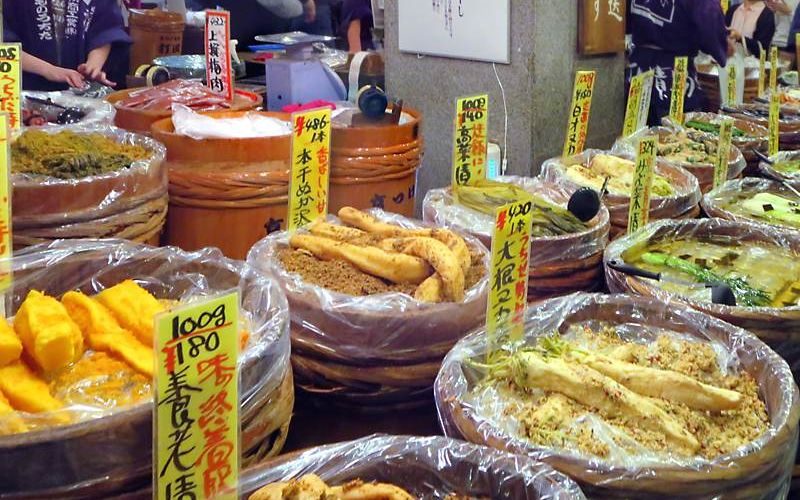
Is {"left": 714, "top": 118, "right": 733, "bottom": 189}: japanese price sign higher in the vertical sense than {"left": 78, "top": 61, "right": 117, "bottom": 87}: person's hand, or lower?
lower

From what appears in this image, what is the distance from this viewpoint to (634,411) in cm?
135

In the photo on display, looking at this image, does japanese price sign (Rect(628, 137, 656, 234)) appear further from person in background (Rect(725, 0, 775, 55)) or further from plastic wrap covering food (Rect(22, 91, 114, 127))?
person in background (Rect(725, 0, 775, 55))

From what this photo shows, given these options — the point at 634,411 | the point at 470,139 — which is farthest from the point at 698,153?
the point at 634,411

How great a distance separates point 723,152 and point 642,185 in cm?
88

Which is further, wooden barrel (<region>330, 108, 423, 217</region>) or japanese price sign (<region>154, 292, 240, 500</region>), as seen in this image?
wooden barrel (<region>330, 108, 423, 217</region>)

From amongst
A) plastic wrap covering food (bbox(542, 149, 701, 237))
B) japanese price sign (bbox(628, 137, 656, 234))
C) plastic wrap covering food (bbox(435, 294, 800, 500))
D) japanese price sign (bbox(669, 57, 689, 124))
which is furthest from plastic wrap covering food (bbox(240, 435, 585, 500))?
japanese price sign (bbox(669, 57, 689, 124))

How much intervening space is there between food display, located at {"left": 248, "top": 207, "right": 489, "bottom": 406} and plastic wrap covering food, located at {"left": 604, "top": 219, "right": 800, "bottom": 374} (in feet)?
1.40

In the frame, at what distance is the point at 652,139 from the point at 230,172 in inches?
45.3

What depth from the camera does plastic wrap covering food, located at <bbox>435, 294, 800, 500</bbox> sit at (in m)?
1.15

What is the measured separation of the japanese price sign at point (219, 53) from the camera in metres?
2.93

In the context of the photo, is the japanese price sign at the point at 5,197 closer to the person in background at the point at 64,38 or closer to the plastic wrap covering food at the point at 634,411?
the plastic wrap covering food at the point at 634,411

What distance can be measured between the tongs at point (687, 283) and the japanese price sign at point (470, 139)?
576 millimetres

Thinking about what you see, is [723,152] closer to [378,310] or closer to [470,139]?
[470,139]

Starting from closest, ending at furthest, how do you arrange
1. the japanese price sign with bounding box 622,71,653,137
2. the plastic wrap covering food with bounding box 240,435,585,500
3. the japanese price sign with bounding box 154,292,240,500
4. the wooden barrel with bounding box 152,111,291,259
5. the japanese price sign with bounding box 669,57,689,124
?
1. the japanese price sign with bounding box 154,292,240,500
2. the plastic wrap covering food with bounding box 240,435,585,500
3. the wooden barrel with bounding box 152,111,291,259
4. the japanese price sign with bounding box 622,71,653,137
5. the japanese price sign with bounding box 669,57,689,124
